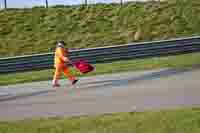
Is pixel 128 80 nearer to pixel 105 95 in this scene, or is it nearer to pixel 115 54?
pixel 105 95

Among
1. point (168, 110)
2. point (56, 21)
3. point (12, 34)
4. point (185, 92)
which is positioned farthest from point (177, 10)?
point (168, 110)

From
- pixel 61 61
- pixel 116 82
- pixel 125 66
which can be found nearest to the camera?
pixel 116 82

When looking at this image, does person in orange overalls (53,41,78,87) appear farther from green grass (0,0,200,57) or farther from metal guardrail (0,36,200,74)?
green grass (0,0,200,57)

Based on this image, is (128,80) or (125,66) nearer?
(128,80)

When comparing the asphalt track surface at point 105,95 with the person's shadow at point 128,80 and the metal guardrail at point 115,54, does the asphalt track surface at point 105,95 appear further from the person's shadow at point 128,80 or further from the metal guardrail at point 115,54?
the metal guardrail at point 115,54

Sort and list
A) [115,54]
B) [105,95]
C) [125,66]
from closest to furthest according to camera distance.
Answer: [105,95]
[125,66]
[115,54]

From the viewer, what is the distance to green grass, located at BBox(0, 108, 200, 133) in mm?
9539

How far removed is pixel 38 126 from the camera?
10.7 meters

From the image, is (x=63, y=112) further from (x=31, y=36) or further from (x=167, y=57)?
(x=31, y=36)

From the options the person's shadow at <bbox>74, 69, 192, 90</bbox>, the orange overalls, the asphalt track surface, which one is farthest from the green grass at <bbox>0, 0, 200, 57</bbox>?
the orange overalls

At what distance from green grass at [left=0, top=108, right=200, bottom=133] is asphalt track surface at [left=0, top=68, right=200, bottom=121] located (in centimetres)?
95

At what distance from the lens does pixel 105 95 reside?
14578 mm

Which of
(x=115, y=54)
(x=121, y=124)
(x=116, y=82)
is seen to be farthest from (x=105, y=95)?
(x=115, y=54)

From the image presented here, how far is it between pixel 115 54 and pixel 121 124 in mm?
13227
